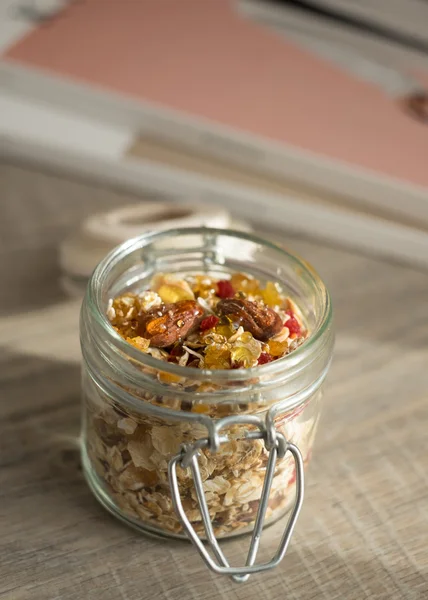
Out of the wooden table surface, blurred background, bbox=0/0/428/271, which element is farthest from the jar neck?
blurred background, bbox=0/0/428/271

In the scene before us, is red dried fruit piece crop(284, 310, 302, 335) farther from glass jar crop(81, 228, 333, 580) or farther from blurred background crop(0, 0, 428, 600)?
blurred background crop(0, 0, 428, 600)

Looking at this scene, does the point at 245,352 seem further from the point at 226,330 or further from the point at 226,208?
the point at 226,208

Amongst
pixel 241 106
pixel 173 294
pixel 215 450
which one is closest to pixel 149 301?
pixel 173 294

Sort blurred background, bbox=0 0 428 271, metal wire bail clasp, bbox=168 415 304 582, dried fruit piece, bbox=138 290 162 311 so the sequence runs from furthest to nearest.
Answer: blurred background, bbox=0 0 428 271, dried fruit piece, bbox=138 290 162 311, metal wire bail clasp, bbox=168 415 304 582

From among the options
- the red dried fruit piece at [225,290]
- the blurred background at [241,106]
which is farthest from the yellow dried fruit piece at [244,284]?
the blurred background at [241,106]

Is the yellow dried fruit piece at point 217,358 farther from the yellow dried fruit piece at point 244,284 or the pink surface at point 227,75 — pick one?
the pink surface at point 227,75
